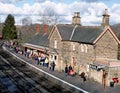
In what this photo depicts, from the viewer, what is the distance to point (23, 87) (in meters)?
30.5

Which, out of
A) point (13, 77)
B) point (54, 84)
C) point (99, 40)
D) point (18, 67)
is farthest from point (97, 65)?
point (18, 67)

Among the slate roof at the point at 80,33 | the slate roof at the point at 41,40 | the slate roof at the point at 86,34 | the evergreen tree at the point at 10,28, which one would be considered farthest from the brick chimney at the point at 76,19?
the evergreen tree at the point at 10,28

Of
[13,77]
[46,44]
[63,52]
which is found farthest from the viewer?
[46,44]

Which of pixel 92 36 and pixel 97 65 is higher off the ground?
pixel 92 36

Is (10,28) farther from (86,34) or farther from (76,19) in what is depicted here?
(86,34)

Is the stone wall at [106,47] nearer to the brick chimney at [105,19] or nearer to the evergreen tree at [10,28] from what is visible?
the brick chimney at [105,19]

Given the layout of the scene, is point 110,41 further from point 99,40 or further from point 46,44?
point 46,44

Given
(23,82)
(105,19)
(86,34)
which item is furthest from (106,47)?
(23,82)

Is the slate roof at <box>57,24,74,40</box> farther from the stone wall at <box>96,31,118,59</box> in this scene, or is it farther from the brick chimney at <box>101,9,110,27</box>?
the stone wall at <box>96,31,118,59</box>

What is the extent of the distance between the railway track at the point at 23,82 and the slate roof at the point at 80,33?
9.50 metres

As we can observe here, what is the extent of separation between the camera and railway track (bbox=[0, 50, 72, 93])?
2898cm

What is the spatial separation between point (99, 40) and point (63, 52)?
1052 centimetres

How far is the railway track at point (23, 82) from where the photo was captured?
29.0 m

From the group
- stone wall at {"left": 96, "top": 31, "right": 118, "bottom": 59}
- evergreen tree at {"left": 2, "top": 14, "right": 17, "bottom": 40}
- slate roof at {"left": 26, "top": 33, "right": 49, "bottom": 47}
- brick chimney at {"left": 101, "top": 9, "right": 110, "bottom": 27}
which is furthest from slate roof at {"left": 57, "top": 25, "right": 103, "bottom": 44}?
evergreen tree at {"left": 2, "top": 14, "right": 17, "bottom": 40}
